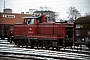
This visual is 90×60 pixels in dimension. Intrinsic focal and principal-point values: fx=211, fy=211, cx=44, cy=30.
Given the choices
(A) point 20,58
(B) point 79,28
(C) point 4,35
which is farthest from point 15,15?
(A) point 20,58

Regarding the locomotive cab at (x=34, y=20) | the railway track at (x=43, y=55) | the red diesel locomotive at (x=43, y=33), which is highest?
the locomotive cab at (x=34, y=20)

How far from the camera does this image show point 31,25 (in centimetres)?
1706

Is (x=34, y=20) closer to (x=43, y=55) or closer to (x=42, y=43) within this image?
(x=42, y=43)

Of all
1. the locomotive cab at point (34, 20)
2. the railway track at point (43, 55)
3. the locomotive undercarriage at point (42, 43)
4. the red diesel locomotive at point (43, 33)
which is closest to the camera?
the railway track at point (43, 55)

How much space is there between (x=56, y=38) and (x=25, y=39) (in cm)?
310

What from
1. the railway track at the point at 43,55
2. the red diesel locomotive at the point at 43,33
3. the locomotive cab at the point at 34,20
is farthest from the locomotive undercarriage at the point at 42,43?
the railway track at the point at 43,55

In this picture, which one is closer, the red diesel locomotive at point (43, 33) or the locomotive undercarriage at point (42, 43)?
the locomotive undercarriage at point (42, 43)

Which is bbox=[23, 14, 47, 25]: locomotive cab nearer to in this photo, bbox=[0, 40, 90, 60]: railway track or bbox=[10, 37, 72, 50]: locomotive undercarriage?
bbox=[10, 37, 72, 50]: locomotive undercarriage

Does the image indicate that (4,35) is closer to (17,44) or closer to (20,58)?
(17,44)

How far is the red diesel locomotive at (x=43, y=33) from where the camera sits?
617 inches

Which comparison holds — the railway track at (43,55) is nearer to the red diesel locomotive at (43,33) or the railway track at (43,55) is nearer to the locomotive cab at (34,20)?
the red diesel locomotive at (43,33)

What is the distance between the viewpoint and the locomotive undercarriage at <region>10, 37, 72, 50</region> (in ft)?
50.9

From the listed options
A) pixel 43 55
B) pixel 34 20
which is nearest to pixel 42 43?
pixel 34 20

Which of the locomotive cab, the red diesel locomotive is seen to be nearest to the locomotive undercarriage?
the red diesel locomotive
